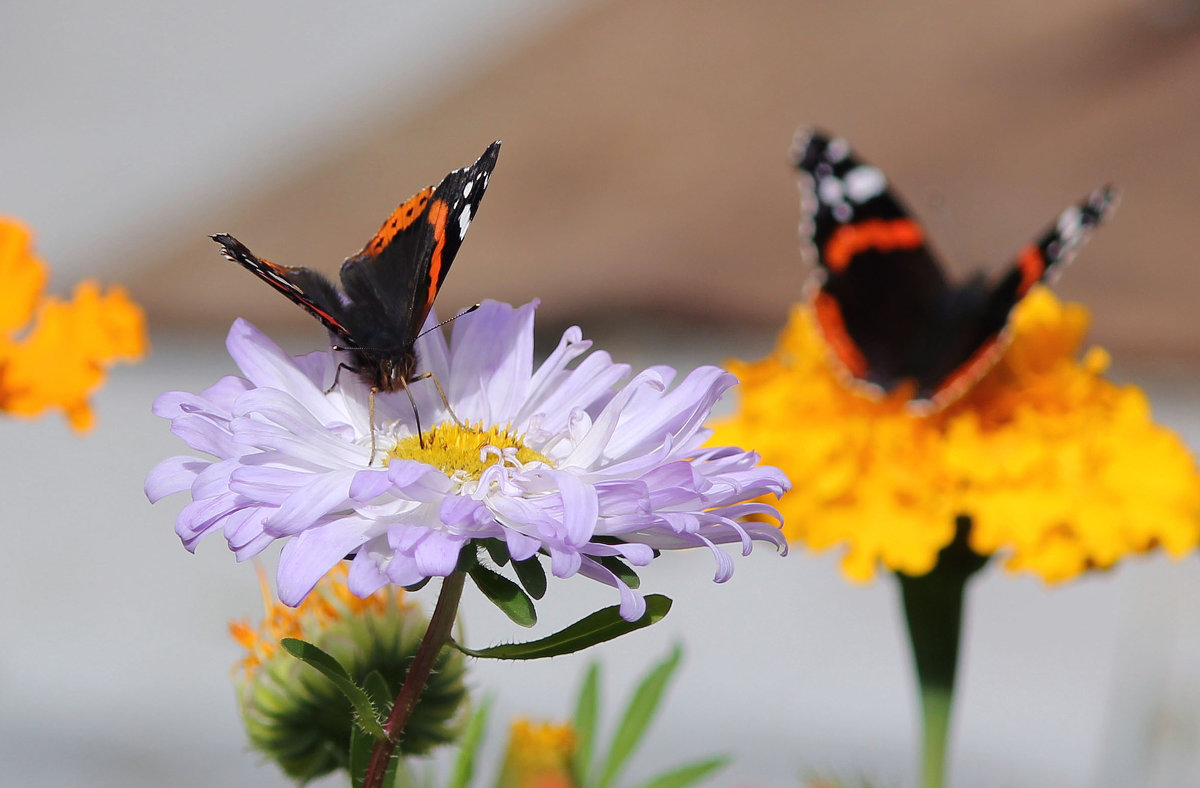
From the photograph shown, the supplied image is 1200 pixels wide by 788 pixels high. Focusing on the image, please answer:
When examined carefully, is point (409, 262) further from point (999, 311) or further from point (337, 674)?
point (999, 311)

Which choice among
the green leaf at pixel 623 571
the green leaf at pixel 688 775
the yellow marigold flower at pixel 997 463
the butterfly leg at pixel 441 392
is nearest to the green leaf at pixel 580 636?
the green leaf at pixel 623 571

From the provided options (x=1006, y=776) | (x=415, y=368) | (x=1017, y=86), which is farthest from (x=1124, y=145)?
(x=415, y=368)

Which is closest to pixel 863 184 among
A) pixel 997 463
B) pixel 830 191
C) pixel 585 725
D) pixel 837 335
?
pixel 830 191

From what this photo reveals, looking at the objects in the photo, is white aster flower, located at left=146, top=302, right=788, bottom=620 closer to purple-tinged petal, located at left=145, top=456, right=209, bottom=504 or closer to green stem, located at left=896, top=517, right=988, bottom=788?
purple-tinged petal, located at left=145, top=456, right=209, bottom=504

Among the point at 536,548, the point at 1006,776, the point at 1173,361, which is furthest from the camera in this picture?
the point at 1173,361

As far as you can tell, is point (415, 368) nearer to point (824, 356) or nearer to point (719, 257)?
point (824, 356)

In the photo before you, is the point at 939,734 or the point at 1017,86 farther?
the point at 1017,86

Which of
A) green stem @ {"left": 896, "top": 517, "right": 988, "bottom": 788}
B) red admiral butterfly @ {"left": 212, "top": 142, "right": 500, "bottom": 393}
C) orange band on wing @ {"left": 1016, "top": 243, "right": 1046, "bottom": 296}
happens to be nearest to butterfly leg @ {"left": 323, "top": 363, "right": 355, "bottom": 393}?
red admiral butterfly @ {"left": 212, "top": 142, "right": 500, "bottom": 393}

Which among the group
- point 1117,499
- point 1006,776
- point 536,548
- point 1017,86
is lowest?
point 536,548
